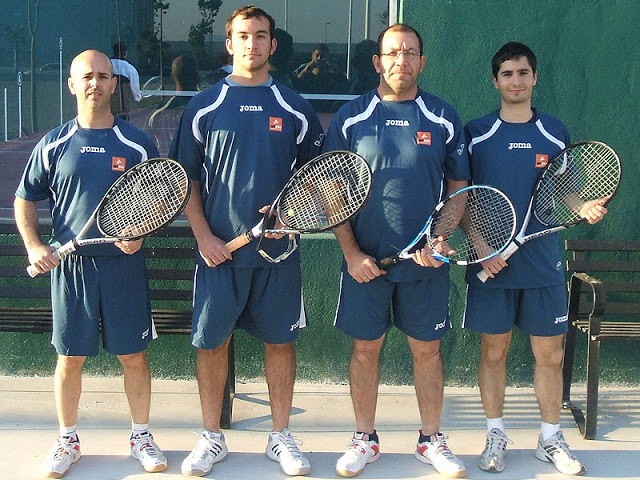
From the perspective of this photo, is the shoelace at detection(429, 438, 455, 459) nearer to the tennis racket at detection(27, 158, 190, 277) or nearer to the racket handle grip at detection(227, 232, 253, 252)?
the racket handle grip at detection(227, 232, 253, 252)

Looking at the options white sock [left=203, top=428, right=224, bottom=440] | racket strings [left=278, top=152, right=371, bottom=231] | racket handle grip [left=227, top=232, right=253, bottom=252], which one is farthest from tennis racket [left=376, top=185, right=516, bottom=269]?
white sock [left=203, top=428, right=224, bottom=440]

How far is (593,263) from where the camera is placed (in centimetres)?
485

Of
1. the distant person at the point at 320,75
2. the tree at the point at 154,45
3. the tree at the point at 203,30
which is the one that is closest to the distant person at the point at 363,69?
the distant person at the point at 320,75

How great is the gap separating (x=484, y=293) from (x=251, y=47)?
58.5 inches

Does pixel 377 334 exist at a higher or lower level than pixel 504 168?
lower

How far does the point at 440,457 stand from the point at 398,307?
693 millimetres

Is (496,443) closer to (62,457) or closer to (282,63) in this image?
(62,457)

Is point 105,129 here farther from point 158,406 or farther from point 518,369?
point 518,369

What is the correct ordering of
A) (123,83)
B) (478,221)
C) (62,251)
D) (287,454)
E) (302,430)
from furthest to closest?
(123,83)
(302,430)
(287,454)
(478,221)
(62,251)

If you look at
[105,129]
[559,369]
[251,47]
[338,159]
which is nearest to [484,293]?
[559,369]

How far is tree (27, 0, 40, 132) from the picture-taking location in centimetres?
508

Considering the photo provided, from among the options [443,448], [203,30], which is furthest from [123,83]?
[443,448]

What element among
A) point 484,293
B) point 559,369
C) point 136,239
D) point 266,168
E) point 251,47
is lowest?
point 559,369

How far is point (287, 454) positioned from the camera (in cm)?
404
